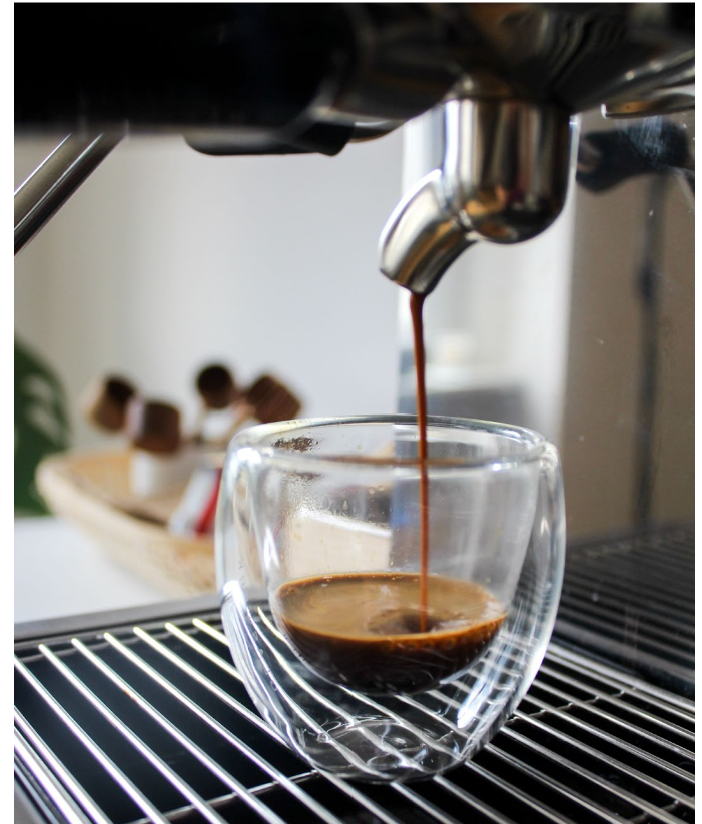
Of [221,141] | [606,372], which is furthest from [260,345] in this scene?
[221,141]

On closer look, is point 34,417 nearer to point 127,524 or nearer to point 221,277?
point 221,277

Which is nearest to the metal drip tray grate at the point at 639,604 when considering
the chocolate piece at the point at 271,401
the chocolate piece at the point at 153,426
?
the chocolate piece at the point at 271,401

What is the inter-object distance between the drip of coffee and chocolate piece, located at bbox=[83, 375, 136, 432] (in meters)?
0.89

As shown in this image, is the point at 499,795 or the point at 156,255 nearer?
the point at 499,795

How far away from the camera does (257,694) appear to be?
0.28m

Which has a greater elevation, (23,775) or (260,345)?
(260,345)

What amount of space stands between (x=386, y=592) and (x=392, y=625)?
2cm

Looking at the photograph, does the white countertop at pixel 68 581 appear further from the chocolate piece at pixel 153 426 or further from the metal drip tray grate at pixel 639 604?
the metal drip tray grate at pixel 639 604

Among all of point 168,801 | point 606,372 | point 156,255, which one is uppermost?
point 156,255

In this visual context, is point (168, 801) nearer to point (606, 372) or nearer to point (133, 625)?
point (133, 625)

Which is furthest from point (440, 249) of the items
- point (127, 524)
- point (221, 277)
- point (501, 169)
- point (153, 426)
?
point (221, 277)

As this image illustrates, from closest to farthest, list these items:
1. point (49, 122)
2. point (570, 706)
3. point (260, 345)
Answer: point (49, 122)
point (570, 706)
point (260, 345)

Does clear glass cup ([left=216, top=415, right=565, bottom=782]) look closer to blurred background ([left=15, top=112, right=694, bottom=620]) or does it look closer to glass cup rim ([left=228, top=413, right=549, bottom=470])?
glass cup rim ([left=228, top=413, right=549, bottom=470])

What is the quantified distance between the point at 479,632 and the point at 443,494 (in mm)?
46
